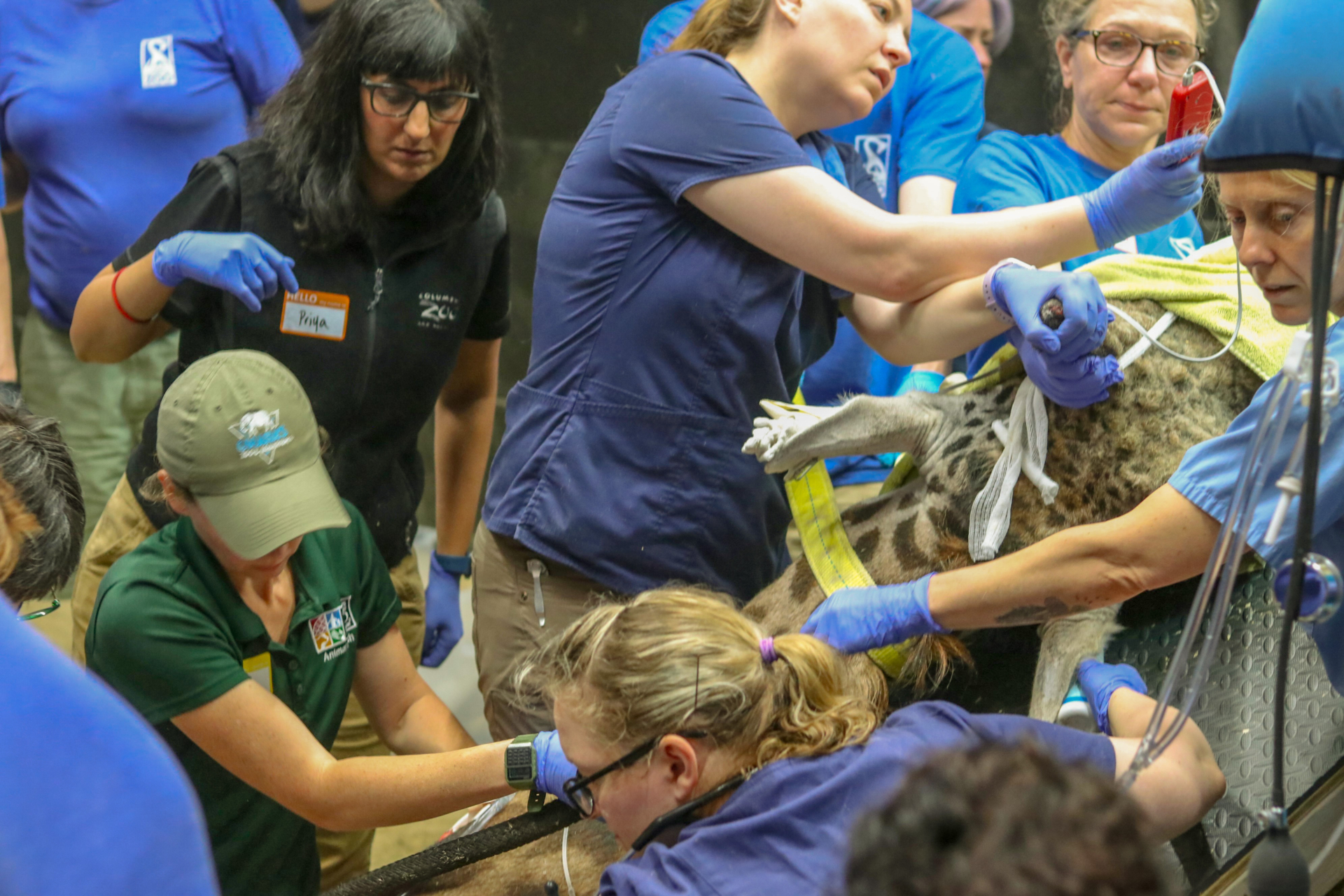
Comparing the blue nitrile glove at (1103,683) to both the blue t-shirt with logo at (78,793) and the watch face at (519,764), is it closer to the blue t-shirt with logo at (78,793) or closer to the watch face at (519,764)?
the watch face at (519,764)

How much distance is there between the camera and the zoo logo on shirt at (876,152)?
250 centimetres

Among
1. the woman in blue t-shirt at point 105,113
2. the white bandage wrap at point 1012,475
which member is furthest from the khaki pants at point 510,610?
the woman in blue t-shirt at point 105,113

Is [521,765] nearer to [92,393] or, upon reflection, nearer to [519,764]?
[519,764]

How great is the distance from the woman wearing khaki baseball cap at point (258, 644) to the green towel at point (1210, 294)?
0.90 meters

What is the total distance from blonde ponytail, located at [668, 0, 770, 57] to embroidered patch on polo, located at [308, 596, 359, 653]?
94cm

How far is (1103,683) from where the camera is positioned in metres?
1.47

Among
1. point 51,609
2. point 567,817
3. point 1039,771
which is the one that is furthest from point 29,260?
point 1039,771

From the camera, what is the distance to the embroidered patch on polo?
5.71ft

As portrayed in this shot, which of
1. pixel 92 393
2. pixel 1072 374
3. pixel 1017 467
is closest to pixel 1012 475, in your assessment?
pixel 1017 467

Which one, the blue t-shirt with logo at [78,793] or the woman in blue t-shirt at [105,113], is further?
the woman in blue t-shirt at [105,113]

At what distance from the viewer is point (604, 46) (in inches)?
156

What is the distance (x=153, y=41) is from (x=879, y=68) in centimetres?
164

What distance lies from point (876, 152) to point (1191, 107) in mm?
967

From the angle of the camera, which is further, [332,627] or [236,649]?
[332,627]
